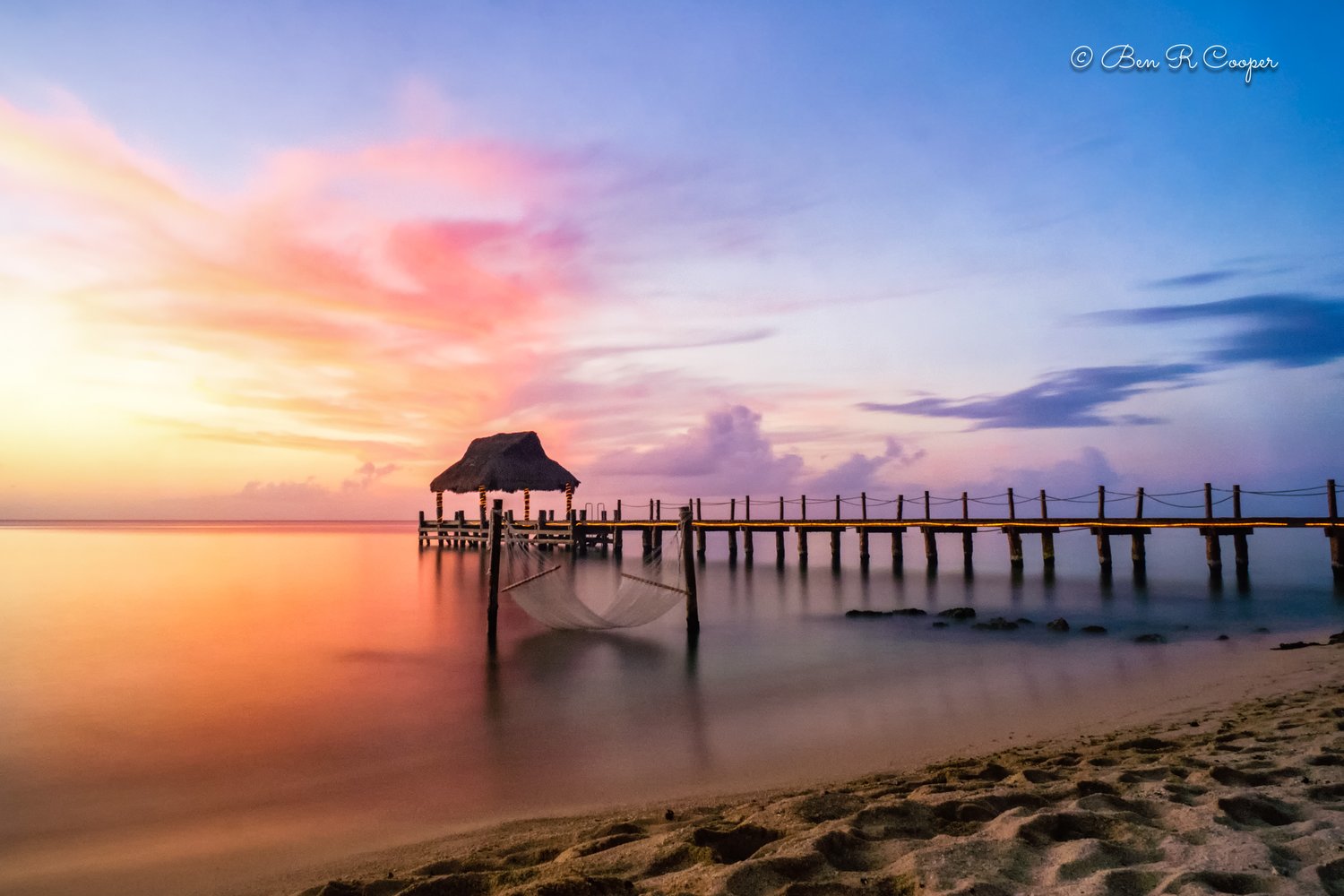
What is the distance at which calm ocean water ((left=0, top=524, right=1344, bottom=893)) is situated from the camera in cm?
579

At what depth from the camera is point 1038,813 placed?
350 cm

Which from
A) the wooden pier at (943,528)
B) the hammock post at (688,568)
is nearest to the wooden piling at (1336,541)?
the wooden pier at (943,528)

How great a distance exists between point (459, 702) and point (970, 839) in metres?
7.53

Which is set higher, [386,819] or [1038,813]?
[1038,813]

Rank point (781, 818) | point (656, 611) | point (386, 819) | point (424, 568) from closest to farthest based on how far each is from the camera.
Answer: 1. point (781, 818)
2. point (386, 819)
3. point (656, 611)
4. point (424, 568)

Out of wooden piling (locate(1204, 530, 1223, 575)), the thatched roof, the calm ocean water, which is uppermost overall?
the thatched roof

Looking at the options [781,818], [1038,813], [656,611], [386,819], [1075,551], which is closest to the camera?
[1038,813]

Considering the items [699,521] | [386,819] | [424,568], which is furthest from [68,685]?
[699,521]

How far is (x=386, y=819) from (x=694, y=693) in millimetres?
4642

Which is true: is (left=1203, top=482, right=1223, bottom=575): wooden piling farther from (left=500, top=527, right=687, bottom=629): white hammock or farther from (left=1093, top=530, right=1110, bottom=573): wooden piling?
(left=500, top=527, right=687, bottom=629): white hammock

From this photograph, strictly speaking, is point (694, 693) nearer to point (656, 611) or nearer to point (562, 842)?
point (656, 611)

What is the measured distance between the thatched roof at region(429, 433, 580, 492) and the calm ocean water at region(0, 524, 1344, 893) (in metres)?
15.6

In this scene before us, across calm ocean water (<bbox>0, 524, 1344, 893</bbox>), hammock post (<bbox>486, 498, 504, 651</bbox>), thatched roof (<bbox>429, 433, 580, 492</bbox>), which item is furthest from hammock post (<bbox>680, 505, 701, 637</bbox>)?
thatched roof (<bbox>429, 433, 580, 492</bbox>)

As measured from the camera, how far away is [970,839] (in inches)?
128
